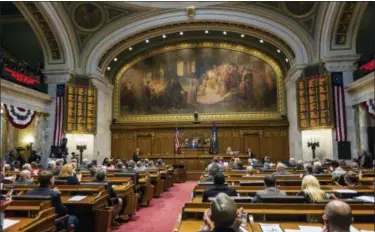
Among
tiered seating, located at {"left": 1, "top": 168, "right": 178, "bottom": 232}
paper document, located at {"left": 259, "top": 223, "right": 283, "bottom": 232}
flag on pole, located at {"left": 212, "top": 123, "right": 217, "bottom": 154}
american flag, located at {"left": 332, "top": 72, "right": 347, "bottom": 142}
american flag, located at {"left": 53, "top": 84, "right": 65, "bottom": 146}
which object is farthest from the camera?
flag on pole, located at {"left": 212, "top": 123, "right": 217, "bottom": 154}

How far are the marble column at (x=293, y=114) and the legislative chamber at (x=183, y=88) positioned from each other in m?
0.11

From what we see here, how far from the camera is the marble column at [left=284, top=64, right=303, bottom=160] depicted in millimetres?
17297

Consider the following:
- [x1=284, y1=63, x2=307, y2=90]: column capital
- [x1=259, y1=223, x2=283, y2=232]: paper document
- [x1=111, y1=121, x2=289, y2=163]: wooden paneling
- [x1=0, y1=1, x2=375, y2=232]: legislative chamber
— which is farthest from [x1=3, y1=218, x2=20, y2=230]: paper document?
[x1=111, y1=121, x2=289, y2=163]: wooden paneling

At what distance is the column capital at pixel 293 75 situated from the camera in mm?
16913

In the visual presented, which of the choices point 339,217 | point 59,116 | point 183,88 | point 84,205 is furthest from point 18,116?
point 339,217

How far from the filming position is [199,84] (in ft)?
68.3

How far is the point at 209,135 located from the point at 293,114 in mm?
5367

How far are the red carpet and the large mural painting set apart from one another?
1047cm

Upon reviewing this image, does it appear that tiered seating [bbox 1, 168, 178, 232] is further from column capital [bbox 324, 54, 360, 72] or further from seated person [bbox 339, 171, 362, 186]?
column capital [bbox 324, 54, 360, 72]

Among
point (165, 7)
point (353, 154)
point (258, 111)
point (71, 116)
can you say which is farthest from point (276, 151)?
point (71, 116)

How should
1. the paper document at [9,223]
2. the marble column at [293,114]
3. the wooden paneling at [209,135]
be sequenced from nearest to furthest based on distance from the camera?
the paper document at [9,223], the marble column at [293,114], the wooden paneling at [209,135]

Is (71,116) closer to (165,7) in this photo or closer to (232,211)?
(165,7)

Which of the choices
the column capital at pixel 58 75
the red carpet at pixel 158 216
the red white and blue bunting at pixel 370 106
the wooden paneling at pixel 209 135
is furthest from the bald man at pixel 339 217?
the wooden paneling at pixel 209 135

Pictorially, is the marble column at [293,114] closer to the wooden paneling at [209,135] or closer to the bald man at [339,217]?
the wooden paneling at [209,135]
